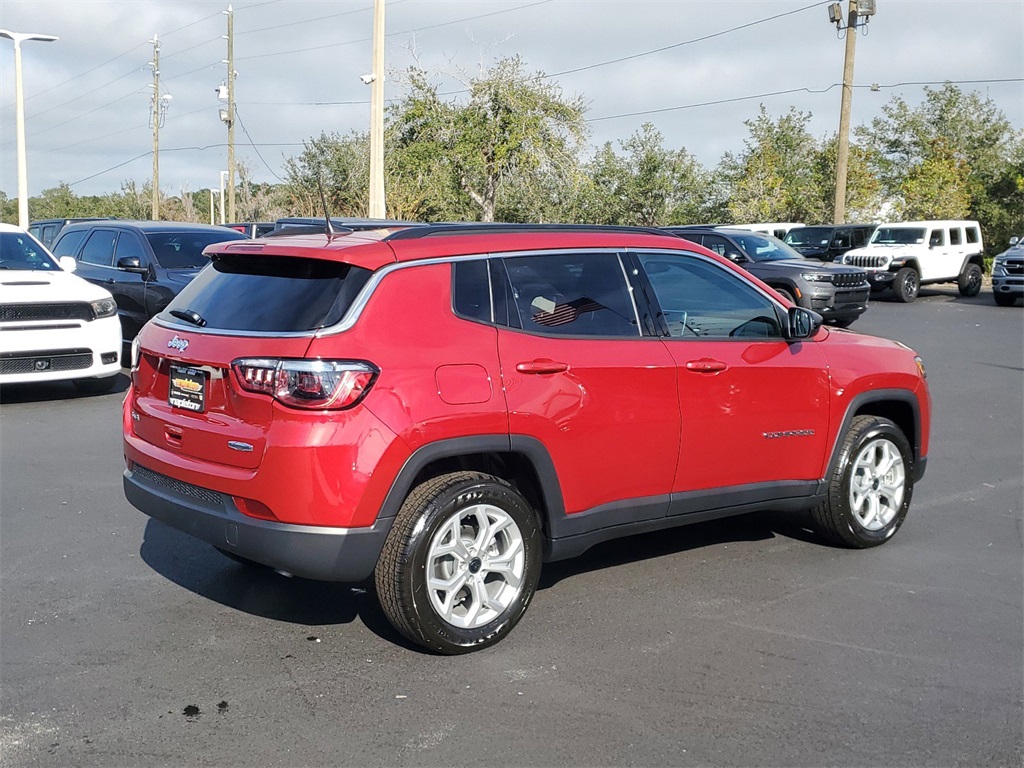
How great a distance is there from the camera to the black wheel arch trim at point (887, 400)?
19.7ft

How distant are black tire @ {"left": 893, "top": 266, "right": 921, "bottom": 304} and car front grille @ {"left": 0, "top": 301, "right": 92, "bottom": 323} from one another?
2077 centimetres

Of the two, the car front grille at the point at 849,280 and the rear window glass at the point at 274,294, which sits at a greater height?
the rear window glass at the point at 274,294

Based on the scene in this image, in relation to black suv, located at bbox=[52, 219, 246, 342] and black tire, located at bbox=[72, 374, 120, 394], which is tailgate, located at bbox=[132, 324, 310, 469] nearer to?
black tire, located at bbox=[72, 374, 120, 394]

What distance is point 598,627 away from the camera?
4988 mm

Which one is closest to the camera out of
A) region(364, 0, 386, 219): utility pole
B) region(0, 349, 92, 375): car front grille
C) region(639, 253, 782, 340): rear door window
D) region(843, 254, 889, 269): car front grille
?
region(639, 253, 782, 340): rear door window

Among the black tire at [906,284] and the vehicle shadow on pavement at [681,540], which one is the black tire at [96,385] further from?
the black tire at [906,284]

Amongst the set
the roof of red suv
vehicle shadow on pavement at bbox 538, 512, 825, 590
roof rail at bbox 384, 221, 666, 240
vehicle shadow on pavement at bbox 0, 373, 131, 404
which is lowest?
vehicle shadow on pavement at bbox 0, 373, 131, 404

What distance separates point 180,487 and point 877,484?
385 cm

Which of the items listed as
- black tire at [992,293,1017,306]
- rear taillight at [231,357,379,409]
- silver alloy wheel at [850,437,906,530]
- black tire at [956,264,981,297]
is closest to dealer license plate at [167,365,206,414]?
rear taillight at [231,357,379,409]

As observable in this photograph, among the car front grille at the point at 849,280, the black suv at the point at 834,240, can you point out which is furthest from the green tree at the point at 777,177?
the car front grille at the point at 849,280

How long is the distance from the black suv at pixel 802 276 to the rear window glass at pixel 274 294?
46.8ft

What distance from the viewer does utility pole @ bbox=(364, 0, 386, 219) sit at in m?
23.5

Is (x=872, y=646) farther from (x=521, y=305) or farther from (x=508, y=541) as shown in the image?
(x=521, y=305)

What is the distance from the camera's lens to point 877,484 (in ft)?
20.7
